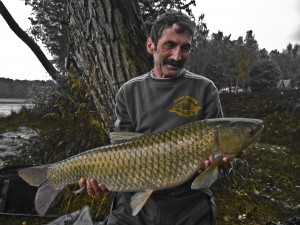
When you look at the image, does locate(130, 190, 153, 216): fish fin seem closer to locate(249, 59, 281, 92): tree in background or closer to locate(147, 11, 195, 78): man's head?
locate(147, 11, 195, 78): man's head

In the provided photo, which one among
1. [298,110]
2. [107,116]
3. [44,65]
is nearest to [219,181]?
[107,116]

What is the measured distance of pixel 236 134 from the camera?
211 centimetres

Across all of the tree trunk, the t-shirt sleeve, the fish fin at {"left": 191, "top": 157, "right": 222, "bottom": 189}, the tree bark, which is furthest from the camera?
the tree bark

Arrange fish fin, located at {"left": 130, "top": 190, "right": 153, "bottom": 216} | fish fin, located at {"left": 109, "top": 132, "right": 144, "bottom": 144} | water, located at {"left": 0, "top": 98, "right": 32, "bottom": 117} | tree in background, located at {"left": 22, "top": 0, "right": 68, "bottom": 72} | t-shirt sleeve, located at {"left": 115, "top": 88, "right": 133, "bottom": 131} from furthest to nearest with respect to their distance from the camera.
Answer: tree in background, located at {"left": 22, "top": 0, "right": 68, "bottom": 72}, water, located at {"left": 0, "top": 98, "right": 32, "bottom": 117}, t-shirt sleeve, located at {"left": 115, "top": 88, "right": 133, "bottom": 131}, fish fin, located at {"left": 109, "top": 132, "right": 144, "bottom": 144}, fish fin, located at {"left": 130, "top": 190, "right": 153, "bottom": 216}

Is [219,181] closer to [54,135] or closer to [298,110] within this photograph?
[54,135]

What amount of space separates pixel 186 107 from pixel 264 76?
3695 cm

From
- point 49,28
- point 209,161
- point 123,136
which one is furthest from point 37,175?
point 49,28

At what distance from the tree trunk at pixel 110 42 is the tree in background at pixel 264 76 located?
33918 mm

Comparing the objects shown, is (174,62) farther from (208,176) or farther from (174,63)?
(208,176)

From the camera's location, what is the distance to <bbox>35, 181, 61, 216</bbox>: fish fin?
2.39 meters

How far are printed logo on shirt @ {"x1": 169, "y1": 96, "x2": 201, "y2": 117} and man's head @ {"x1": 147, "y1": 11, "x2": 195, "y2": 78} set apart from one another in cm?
20

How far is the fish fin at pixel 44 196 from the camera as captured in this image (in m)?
2.39

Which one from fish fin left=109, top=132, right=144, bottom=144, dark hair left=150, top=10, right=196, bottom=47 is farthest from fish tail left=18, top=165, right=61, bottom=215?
dark hair left=150, top=10, right=196, bottom=47

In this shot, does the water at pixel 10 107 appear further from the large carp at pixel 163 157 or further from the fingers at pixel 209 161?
the fingers at pixel 209 161
